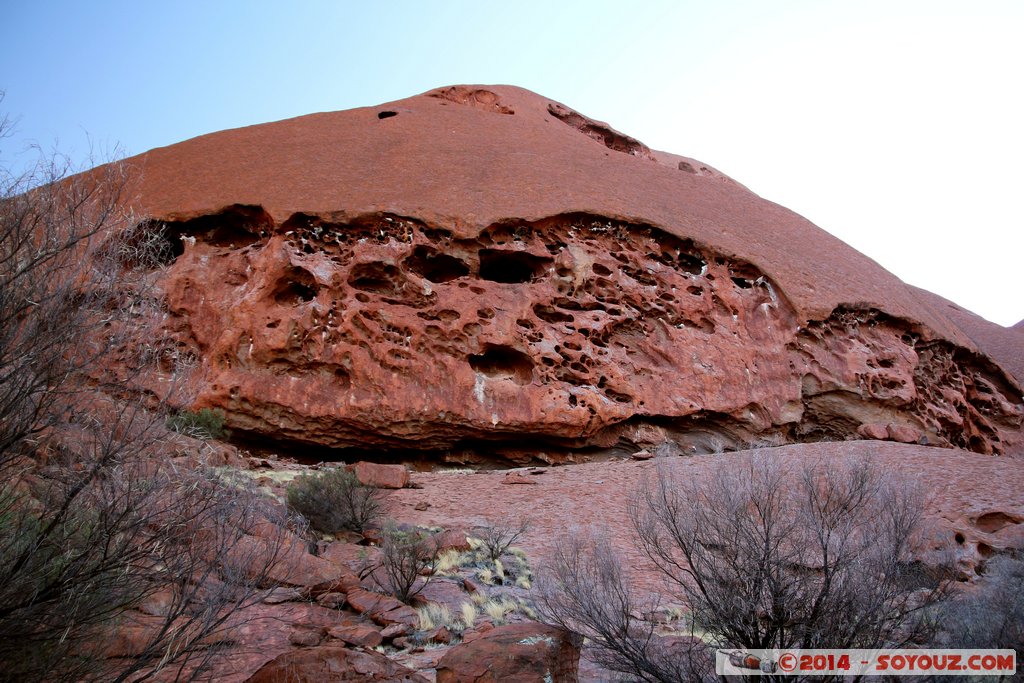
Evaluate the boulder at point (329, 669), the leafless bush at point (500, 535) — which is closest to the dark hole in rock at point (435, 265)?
the leafless bush at point (500, 535)

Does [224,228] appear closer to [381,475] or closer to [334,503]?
[381,475]

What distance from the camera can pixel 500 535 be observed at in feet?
24.1

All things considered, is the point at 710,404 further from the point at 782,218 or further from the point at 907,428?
the point at 782,218

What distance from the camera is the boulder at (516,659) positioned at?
3920 millimetres

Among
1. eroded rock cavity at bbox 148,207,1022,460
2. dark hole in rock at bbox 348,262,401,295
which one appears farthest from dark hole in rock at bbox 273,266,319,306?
dark hole in rock at bbox 348,262,401,295

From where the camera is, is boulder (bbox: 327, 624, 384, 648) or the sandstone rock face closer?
boulder (bbox: 327, 624, 384, 648)

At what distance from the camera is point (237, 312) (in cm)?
1120

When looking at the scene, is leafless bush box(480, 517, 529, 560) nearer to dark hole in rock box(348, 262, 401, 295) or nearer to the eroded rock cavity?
the eroded rock cavity

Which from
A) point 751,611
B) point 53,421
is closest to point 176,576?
point 53,421

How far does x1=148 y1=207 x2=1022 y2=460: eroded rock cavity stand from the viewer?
36.2ft

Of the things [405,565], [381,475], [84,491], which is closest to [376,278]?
[381,475]

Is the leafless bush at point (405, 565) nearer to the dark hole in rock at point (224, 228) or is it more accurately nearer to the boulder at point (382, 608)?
the boulder at point (382, 608)

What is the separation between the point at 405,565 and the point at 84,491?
277 centimetres

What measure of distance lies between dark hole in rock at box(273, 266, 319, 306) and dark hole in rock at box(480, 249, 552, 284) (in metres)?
2.91
